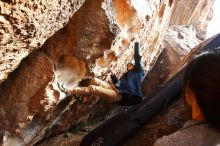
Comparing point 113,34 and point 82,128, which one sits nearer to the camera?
point 113,34

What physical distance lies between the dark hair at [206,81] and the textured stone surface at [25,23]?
190 cm

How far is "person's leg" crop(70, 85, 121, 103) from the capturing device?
513cm

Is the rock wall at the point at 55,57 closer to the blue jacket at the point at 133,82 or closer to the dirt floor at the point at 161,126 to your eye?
the blue jacket at the point at 133,82

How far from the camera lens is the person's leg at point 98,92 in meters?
5.13

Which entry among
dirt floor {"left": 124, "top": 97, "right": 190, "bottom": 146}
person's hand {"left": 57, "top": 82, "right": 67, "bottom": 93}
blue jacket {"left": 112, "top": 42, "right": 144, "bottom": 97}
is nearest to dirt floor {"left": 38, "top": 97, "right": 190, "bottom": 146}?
dirt floor {"left": 124, "top": 97, "right": 190, "bottom": 146}

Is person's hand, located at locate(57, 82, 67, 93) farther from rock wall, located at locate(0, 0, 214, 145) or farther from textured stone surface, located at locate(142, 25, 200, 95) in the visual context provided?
textured stone surface, located at locate(142, 25, 200, 95)

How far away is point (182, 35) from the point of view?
11.7 metres

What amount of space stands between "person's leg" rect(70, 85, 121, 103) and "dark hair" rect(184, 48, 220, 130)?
279 centimetres

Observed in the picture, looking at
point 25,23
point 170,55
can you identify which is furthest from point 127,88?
point 170,55

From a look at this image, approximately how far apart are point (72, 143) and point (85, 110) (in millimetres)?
846

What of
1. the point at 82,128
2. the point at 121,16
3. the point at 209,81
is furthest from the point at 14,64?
the point at 82,128

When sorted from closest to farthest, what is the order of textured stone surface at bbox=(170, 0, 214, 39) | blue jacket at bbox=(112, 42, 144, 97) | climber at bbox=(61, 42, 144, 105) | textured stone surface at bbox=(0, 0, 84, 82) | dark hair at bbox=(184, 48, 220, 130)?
1. dark hair at bbox=(184, 48, 220, 130)
2. textured stone surface at bbox=(0, 0, 84, 82)
3. climber at bbox=(61, 42, 144, 105)
4. blue jacket at bbox=(112, 42, 144, 97)
5. textured stone surface at bbox=(170, 0, 214, 39)

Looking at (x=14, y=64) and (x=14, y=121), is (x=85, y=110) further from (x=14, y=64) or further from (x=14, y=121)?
(x=14, y=64)

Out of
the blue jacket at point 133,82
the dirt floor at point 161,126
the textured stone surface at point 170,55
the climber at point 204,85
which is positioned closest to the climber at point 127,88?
the blue jacket at point 133,82
